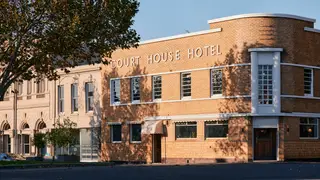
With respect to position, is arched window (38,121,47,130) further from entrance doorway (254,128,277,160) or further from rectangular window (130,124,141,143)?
entrance doorway (254,128,277,160)

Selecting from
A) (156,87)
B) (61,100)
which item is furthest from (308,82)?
(61,100)

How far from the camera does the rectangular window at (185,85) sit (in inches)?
1877

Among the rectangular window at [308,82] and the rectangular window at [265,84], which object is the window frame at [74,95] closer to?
the rectangular window at [265,84]

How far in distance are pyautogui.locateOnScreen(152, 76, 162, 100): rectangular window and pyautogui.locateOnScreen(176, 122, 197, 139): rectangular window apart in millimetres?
2947

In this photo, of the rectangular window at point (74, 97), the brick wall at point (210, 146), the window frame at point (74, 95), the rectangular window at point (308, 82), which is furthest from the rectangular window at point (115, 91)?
the rectangular window at point (308, 82)

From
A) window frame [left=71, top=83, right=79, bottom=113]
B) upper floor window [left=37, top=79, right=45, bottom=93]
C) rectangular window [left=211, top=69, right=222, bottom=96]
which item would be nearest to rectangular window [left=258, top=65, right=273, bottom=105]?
rectangular window [left=211, top=69, right=222, bottom=96]

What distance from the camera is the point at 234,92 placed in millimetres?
44750

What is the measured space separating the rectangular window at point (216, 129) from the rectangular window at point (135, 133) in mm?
7016

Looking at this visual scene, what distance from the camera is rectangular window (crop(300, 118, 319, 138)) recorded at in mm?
45344

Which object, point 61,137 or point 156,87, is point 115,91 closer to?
point 156,87

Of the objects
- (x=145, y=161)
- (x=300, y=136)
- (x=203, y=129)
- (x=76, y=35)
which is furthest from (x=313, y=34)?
(x=76, y=35)

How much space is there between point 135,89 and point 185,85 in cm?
530

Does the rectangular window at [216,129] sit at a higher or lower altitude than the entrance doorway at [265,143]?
higher

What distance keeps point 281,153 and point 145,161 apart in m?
11.1
